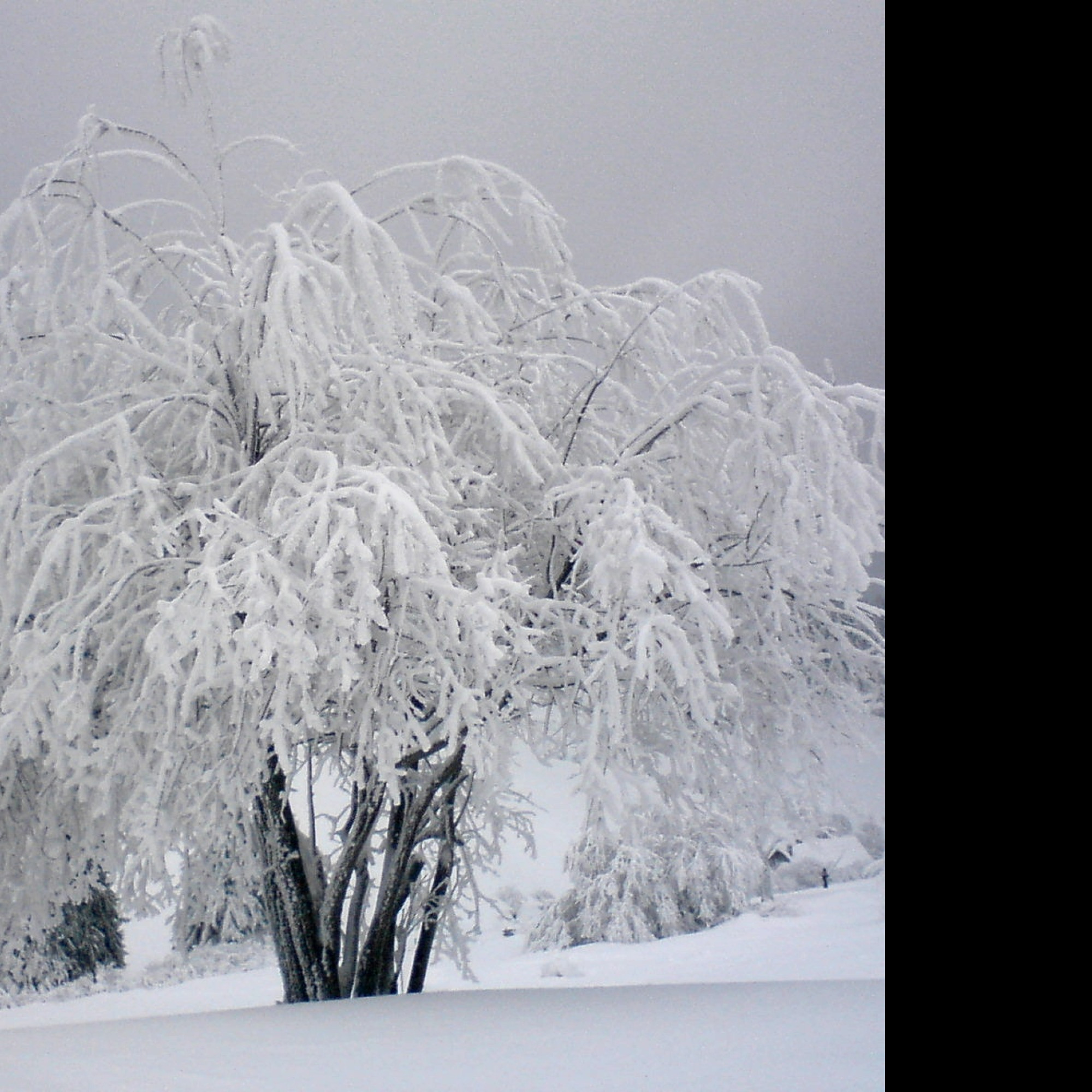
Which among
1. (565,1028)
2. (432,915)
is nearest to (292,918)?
(432,915)

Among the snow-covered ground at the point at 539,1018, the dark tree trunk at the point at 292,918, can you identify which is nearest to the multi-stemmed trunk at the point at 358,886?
the dark tree trunk at the point at 292,918

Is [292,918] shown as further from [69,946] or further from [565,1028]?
[565,1028]

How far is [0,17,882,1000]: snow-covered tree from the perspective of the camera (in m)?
2.37

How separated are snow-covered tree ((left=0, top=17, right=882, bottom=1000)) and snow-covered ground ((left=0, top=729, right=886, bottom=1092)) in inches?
9.2

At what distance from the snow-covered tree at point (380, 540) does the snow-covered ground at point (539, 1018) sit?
23cm

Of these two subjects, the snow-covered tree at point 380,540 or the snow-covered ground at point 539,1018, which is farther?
the snow-covered tree at point 380,540

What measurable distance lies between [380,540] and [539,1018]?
1.28m

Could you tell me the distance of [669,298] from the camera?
9.62ft

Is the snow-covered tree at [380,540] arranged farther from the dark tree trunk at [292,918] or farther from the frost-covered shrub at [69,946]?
the frost-covered shrub at [69,946]

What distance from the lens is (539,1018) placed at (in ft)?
8.32

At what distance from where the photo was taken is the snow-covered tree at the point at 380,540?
7.76 feet
